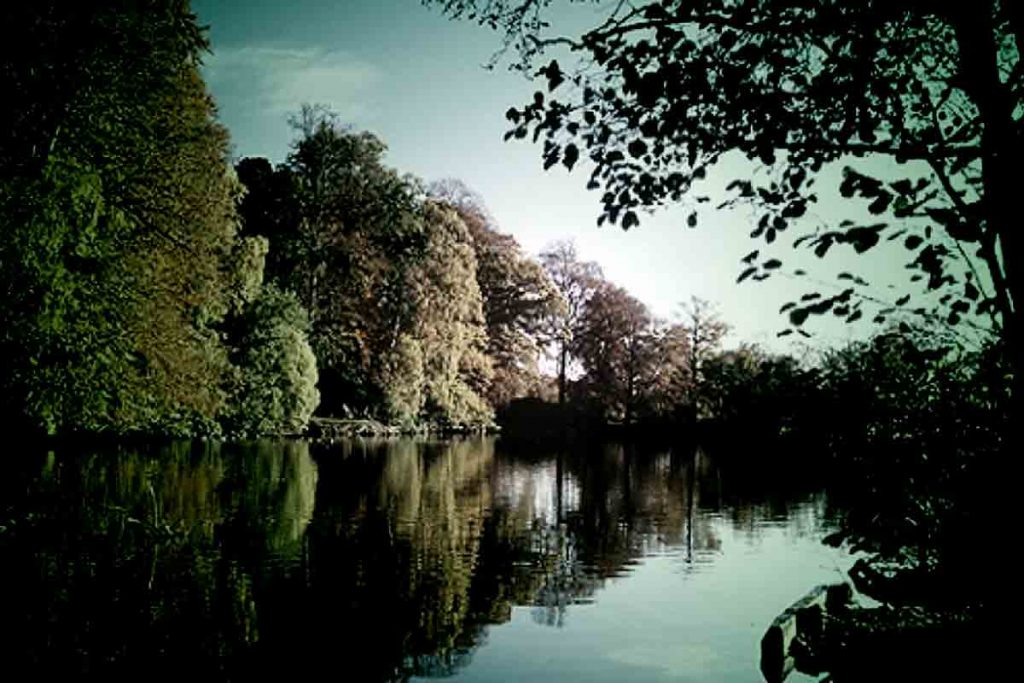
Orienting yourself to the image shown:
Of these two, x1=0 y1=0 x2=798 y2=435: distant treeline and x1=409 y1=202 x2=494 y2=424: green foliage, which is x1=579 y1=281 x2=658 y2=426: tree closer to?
x1=0 y1=0 x2=798 y2=435: distant treeline

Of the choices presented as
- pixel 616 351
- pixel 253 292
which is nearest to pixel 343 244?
pixel 253 292

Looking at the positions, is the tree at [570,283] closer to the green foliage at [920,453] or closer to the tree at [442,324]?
the tree at [442,324]

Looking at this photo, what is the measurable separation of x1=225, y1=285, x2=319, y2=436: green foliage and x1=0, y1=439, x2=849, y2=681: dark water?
12548 millimetres

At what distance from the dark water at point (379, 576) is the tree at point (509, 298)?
36.8 m

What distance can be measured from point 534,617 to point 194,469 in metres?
18.3

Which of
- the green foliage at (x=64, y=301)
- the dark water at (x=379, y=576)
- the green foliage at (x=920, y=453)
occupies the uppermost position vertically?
the green foliage at (x=64, y=301)

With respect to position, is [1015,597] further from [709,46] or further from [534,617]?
[534,617]

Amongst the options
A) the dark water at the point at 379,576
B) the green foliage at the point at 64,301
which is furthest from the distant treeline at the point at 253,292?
the dark water at the point at 379,576

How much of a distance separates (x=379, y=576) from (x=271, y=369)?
27708 mm

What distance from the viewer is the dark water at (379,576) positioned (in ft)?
29.9

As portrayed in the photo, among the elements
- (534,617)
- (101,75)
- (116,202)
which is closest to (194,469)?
(116,202)

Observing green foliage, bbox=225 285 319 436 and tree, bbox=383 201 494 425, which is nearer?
green foliage, bbox=225 285 319 436

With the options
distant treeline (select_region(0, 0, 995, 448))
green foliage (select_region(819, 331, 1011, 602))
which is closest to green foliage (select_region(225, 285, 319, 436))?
distant treeline (select_region(0, 0, 995, 448))

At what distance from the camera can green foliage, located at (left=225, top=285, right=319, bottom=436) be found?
38.1 metres
